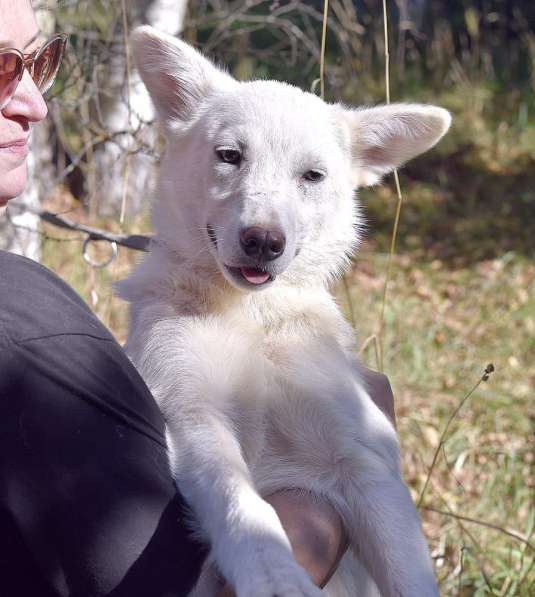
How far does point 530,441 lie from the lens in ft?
15.1

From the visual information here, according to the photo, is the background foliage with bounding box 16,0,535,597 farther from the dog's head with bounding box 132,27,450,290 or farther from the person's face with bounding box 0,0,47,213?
the person's face with bounding box 0,0,47,213

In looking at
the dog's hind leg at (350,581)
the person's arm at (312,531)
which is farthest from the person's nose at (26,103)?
the dog's hind leg at (350,581)

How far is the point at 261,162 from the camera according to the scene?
252 centimetres

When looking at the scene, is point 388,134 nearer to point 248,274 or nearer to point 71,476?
point 248,274

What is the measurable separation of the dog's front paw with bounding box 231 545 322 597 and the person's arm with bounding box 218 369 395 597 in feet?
0.37

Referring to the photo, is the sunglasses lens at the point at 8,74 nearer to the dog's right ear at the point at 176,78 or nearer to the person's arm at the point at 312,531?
the dog's right ear at the point at 176,78

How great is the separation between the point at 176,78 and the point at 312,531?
1572 millimetres

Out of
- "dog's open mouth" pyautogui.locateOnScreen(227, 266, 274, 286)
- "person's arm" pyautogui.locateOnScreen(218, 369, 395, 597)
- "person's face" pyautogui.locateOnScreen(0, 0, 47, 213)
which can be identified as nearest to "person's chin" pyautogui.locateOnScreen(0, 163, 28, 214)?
"person's face" pyautogui.locateOnScreen(0, 0, 47, 213)

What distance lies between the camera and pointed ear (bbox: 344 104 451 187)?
2736 millimetres

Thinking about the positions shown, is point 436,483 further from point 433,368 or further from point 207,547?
point 207,547

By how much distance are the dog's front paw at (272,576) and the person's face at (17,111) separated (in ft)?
3.13

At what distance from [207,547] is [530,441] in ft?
10.6

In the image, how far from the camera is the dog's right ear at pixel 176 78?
276cm

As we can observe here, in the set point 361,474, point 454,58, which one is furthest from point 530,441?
point 454,58
